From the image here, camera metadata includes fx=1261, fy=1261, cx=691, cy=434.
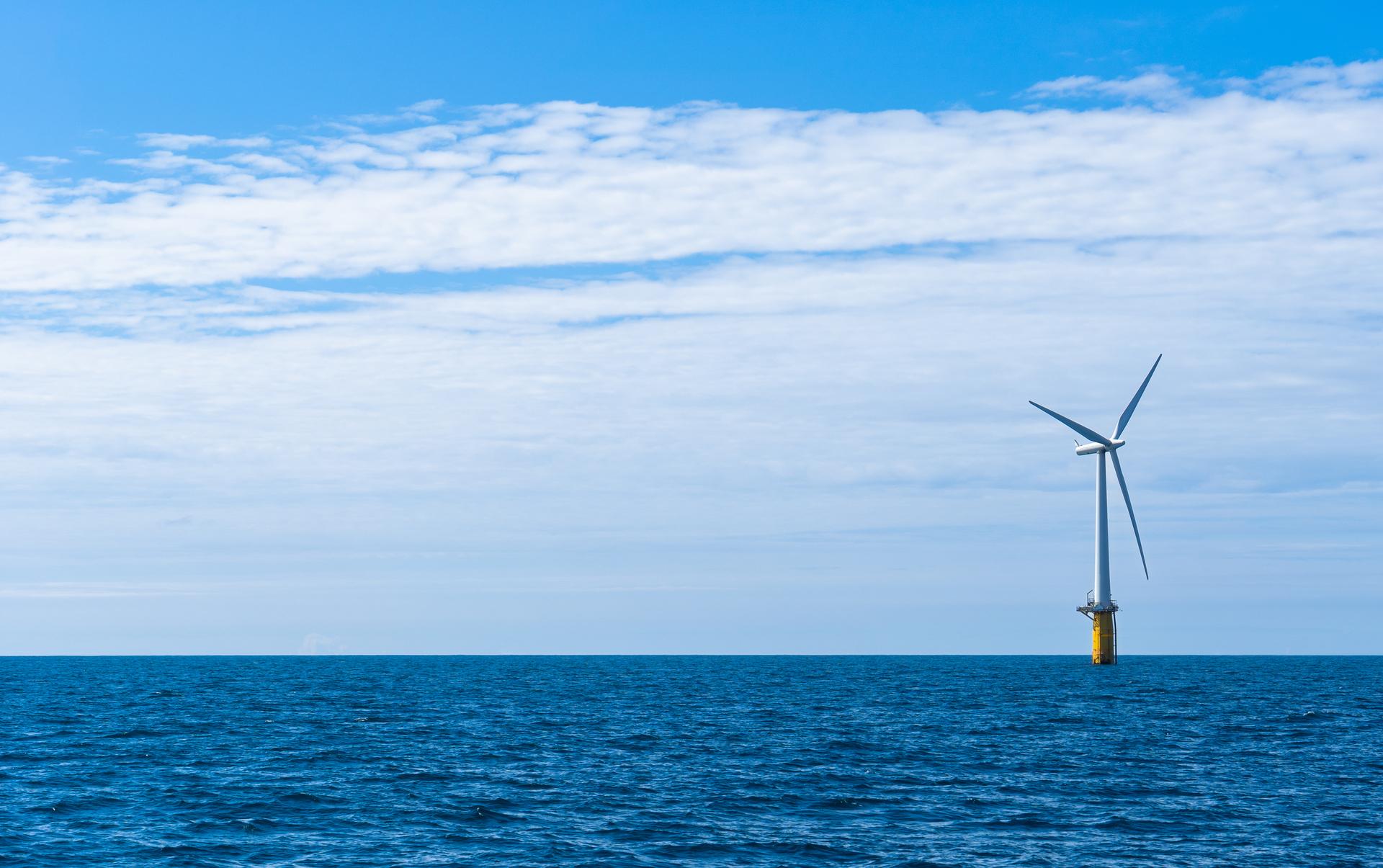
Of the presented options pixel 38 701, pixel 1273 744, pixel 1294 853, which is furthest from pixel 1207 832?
pixel 38 701

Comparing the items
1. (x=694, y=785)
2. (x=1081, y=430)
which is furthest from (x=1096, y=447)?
(x=694, y=785)

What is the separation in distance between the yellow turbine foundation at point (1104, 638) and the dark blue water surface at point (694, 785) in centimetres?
4888

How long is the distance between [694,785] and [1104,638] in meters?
116

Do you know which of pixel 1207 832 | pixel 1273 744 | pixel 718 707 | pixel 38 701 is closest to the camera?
pixel 1207 832

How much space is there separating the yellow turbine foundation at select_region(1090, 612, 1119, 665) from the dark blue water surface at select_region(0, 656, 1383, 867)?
48.9m

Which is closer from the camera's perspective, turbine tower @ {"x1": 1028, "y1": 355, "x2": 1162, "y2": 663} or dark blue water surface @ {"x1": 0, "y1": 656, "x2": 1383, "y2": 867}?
dark blue water surface @ {"x1": 0, "y1": 656, "x2": 1383, "y2": 867}

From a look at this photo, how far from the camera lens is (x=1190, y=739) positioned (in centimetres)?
7419

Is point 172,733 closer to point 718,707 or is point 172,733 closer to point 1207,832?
point 718,707

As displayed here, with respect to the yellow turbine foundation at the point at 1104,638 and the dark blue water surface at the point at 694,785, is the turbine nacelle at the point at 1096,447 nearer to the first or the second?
the yellow turbine foundation at the point at 1104,638

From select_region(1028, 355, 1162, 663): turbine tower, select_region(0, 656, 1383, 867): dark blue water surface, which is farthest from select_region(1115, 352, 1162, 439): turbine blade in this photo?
select_region(0, 656, 1383, 867): dark blue water surface

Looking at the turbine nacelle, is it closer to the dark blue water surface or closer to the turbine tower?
the turbine tower

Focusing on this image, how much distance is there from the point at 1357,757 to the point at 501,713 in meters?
59.7

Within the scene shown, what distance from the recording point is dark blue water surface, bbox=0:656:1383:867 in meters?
40.3

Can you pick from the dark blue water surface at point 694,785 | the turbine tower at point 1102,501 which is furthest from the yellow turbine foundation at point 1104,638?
the dark blue water surface at point 694,785
